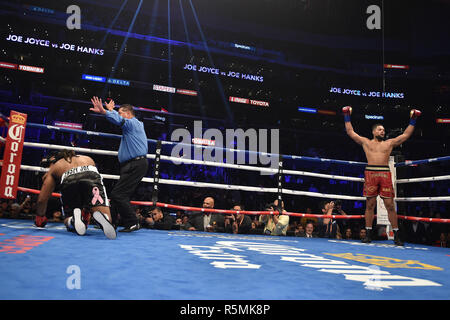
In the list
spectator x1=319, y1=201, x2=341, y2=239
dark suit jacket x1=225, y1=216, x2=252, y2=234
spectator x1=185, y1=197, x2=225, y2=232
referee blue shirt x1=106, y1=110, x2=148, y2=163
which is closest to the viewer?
referee blue shirt x1=106, y1=110, x2=148, y2=163

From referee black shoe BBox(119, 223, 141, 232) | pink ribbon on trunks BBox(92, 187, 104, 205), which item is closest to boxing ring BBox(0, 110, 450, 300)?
pink ribbon on trunks BBox(92, 187, 104, 205)

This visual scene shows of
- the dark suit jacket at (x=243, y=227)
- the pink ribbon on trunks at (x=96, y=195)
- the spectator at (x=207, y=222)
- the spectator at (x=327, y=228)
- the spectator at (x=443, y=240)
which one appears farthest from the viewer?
the spectator at (x=443, y=240)

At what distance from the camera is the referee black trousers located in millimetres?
2746

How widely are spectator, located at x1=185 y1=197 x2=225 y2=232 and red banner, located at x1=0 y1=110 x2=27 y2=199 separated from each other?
1829 mm

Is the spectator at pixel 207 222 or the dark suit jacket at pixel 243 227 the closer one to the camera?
the dark suit jacket at pixel 243 227

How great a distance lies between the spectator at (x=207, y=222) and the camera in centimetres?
390

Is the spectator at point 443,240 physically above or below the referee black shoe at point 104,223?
below

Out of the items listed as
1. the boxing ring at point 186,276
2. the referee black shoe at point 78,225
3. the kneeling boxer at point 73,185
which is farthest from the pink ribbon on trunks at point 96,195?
the boxing ring at point 186,276

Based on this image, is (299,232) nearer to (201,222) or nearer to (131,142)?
(201,222)

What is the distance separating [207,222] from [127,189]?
1.60m

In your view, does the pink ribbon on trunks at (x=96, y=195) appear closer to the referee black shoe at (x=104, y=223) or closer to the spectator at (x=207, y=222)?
the referee black shoe at (x=104, y=223)

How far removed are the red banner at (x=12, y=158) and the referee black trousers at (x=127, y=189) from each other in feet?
3.05

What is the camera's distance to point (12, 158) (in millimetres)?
2971

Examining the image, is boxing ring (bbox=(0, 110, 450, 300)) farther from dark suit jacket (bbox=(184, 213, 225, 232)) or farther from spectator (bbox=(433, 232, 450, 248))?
spectator (bbox=(433, 232, 450, 248))
